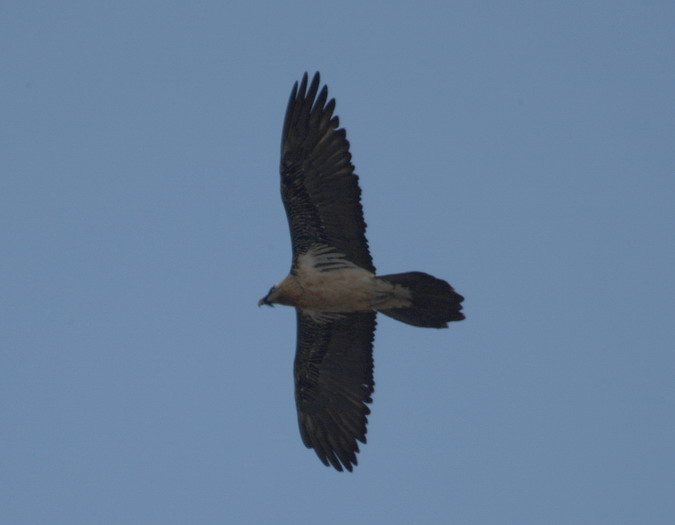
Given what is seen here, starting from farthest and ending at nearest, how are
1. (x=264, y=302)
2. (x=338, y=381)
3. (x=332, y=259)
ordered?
(x=338, y=381) → (x=264, y=302) → (x=332, y=259)

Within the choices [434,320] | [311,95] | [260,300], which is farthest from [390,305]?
[311,95]

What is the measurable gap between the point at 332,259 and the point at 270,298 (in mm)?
844

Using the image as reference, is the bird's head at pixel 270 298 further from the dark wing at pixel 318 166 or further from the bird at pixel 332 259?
the dark wing at pixel 318 166

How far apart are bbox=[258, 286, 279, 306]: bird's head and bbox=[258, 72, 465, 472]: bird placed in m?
0.01

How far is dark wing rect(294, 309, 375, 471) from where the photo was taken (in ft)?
44.8

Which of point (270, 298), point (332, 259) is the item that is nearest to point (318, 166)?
point (332, 259)

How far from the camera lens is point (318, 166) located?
12852 millimetres

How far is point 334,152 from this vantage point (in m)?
12.8

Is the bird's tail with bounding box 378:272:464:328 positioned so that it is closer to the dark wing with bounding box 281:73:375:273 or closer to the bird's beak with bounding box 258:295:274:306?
the dark wing with bounding box 281:73:375:273

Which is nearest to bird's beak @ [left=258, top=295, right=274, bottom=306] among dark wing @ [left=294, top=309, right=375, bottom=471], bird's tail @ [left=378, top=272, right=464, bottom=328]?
dark wing @ [left=294, top=309, right=375, bottom=471]

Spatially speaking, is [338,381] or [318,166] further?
[338,381]

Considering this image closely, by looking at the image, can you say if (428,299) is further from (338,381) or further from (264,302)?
(264,302)

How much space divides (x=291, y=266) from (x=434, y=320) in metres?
1.76

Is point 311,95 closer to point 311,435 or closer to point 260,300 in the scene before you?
point 260,300
